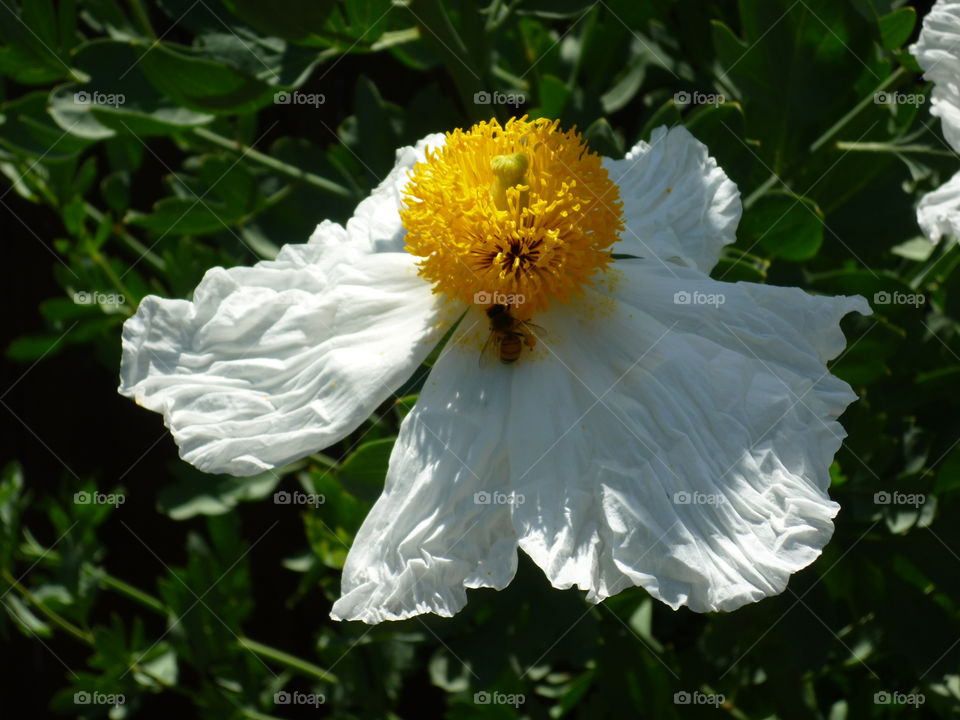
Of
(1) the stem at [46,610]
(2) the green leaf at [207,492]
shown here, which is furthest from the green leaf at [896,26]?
(1) the stem at [46,610]

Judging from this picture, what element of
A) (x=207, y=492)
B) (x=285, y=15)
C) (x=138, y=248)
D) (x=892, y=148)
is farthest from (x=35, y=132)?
(x=892, y=148)

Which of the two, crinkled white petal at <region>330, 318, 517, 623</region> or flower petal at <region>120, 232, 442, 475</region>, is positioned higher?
flower petal at <region>120, 232, 442, 475</region>

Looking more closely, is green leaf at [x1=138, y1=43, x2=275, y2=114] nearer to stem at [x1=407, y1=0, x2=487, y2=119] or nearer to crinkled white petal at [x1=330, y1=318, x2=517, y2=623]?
stem at [x1=407, y1=0, x2=487, y2=119]

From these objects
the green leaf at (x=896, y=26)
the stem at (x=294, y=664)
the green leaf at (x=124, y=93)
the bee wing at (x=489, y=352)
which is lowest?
the stem at (x=294, y=664)

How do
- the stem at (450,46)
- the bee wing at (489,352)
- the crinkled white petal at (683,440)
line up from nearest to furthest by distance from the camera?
the crinkled white petal at (683,440), the bee wing at (489,352), the stem at (450,46)

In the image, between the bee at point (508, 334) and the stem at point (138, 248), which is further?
the stem at point (138, 248)

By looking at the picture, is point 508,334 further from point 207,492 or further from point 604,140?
point 207,492

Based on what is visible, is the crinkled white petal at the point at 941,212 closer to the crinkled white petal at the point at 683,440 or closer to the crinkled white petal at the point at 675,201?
the crinkled white petal at the point at 683,440

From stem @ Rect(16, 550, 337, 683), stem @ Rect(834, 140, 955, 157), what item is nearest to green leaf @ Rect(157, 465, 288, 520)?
stem @ Rect(16, 550, 337, 683)
